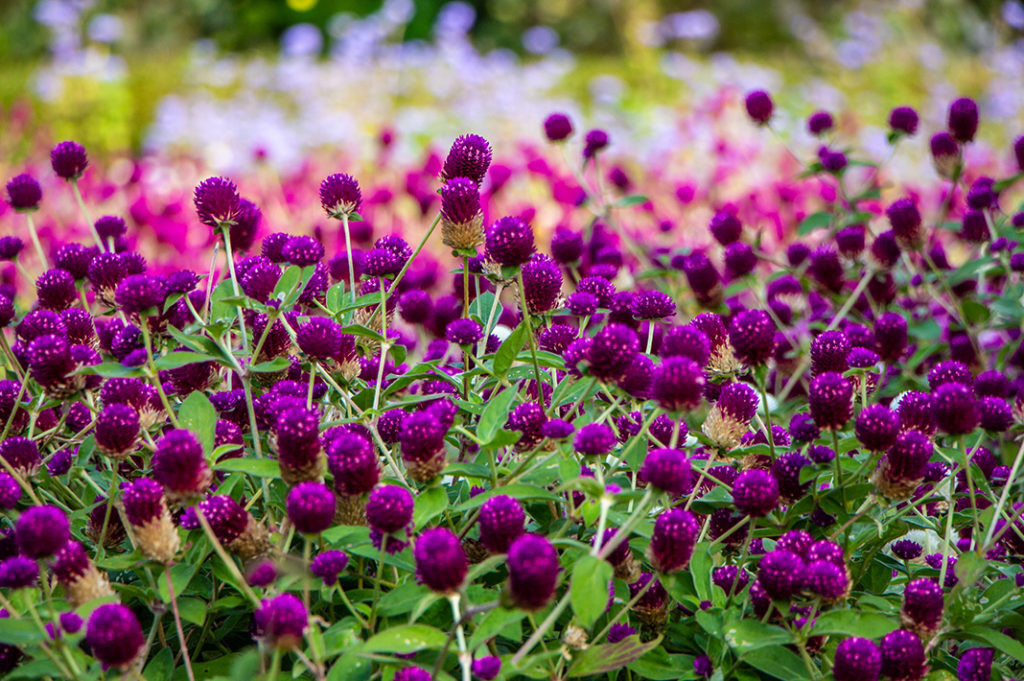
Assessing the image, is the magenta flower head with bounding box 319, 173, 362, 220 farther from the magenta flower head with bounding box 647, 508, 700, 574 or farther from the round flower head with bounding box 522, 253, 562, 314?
the magenta flower head with bounding box 647, 508, 700, 574

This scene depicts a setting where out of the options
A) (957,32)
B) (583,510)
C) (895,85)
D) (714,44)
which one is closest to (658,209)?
(583,510)

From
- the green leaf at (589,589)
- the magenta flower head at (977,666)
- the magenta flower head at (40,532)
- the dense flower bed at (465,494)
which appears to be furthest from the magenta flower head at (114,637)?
the magenta flower head at (977,666)

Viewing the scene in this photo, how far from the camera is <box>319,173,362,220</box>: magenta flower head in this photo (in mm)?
1781

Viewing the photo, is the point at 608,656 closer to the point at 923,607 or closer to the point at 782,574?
the point at 782,574

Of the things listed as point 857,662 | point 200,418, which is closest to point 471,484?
point 200,418

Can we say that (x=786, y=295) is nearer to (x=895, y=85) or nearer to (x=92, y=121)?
(x=92, y=121)

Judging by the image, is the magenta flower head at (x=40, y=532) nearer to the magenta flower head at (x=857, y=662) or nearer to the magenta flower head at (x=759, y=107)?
the magenta flower head at (x=857, y=662)

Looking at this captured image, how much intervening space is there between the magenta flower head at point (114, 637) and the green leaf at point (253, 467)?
9.4 inches

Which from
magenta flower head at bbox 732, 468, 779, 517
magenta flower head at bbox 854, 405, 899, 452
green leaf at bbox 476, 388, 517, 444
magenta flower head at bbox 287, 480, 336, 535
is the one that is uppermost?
magenta flower head at bbox 287, 480, 336, 535

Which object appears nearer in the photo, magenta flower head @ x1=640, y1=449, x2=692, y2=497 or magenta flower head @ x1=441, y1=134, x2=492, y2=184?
magenta flower head @ x1=640, y1=449, x2=692, y2=497

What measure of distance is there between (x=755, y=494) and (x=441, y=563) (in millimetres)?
501

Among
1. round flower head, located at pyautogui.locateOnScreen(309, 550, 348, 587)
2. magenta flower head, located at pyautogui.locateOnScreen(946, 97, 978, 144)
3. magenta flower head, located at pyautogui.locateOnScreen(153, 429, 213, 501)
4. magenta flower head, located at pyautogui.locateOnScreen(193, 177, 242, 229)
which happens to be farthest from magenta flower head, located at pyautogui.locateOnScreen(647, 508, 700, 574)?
magenta flower head, located at pyautogui.locateOnScreen(946, 97, 978, 144)

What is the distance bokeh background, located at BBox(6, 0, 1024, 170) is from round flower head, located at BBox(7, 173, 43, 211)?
16.2 ft

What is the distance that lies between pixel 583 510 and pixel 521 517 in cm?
21
